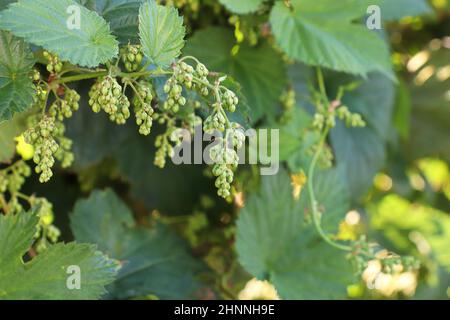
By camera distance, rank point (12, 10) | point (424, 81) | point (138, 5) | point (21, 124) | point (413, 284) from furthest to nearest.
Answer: point (424, 81), point (413, 284), point (21, 124), point (138, 5), point (12, 10)

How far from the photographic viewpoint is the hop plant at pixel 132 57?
759 mm

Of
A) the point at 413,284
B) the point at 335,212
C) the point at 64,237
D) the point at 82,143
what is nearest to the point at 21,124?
the point at 82,143

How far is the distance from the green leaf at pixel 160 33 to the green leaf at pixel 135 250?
456 millimetres

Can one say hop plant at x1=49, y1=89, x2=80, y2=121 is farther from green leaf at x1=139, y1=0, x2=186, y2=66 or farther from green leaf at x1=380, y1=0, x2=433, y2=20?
green leaf at x1=380, y1=0, x2=433, y2=20

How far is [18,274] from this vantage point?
82 centimetres

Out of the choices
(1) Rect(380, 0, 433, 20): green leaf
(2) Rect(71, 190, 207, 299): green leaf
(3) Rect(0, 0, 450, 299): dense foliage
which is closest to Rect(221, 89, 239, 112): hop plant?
(3) Rect(0, 0, 450, 299): dense foliage

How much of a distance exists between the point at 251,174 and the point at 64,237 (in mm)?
361

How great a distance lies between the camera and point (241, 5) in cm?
101

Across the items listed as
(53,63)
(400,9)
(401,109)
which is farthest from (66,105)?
(401,109)

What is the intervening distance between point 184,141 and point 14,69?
377 mm

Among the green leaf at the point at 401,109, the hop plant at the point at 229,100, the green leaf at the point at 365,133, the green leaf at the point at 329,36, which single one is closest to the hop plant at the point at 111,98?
the hop plant at the point at 229,100

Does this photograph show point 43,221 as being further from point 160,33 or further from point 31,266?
point 160,33

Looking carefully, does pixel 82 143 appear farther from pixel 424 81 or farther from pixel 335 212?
pixel 424 81

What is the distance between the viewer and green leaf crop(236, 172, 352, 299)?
1094 millimetres
